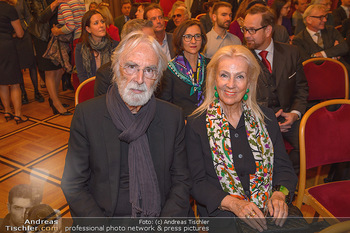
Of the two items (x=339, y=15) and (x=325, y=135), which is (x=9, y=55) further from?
(x=339, y=15)

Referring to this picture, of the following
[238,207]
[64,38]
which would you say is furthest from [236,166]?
[64,38]

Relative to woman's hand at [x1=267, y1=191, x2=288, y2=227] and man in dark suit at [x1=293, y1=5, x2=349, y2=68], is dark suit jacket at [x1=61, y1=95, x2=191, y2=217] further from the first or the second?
man in dark suit at [x1=293, y1=5, x2=349, y2=68]

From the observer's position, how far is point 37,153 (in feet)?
12.0

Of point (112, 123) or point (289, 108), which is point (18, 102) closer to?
point (112, 123)

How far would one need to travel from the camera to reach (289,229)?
56.8 inches

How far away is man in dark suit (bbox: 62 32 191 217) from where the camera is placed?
63.0 inches

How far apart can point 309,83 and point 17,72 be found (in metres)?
3.95

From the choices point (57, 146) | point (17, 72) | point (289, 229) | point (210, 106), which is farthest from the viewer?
point (17, 72)

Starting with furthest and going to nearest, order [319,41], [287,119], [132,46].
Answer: [319,41]
[287,119]
[132,46]

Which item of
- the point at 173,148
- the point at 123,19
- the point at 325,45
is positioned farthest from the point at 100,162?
the point at 123,19

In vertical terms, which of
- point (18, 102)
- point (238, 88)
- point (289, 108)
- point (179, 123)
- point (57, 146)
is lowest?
point (57, 146)

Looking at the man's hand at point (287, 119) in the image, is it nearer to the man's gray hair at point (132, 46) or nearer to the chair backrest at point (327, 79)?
the chair backrest at point (327, 79)

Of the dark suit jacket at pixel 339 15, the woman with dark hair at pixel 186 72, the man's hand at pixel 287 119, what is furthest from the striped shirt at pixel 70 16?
the dark suit jacket at pixel 339 15

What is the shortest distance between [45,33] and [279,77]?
11.4 ft
